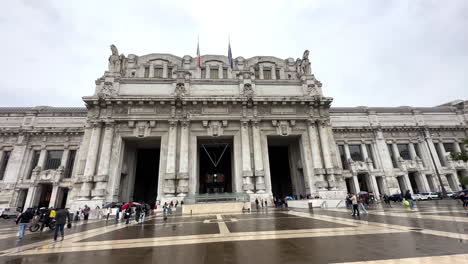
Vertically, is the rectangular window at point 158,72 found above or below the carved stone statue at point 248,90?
above

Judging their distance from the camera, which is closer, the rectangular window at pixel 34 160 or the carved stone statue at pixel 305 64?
the carved stone statue at pixel 305 64

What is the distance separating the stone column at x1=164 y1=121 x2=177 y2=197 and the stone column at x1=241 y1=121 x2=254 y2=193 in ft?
27.4

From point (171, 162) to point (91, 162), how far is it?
9.09 m

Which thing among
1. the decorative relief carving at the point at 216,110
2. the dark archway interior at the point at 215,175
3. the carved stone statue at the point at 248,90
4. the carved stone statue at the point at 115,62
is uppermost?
the carved stone statue at the point at 115,62

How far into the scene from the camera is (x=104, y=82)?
26891 mm

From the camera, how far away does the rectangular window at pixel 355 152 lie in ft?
125

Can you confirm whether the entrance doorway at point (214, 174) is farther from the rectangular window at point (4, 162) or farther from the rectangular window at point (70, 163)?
the rectangular window at point (4, 162)

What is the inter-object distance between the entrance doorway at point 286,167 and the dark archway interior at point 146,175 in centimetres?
2093

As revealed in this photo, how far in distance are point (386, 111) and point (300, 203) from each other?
34.1 meters

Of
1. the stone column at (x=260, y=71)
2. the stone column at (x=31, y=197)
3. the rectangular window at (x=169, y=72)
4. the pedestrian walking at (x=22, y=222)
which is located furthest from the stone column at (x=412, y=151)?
the stone column at (x=31, y=197)

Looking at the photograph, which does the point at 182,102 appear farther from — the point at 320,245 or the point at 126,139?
the point at 320,245

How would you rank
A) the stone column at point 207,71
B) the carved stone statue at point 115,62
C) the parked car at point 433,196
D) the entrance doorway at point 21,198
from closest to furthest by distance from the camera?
1. the carved stone statue at point 115,62
2. the entrance doorway at point 21,198
3. the parked car at point 433,196
4. the stone column at point 207,71

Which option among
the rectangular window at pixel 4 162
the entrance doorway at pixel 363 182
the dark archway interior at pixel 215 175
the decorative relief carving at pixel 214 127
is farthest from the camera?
the entrance doorway at pixel 363 182

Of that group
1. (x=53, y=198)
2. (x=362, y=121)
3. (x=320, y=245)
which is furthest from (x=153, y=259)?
(x=362, y=121)
